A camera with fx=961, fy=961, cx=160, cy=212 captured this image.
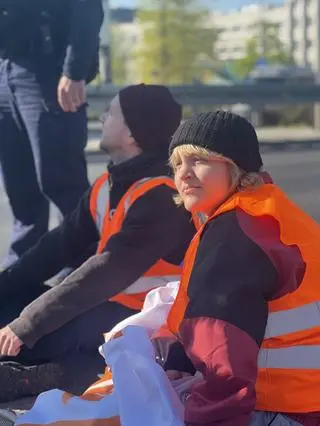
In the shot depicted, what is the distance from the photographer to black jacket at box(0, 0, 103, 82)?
4805mm

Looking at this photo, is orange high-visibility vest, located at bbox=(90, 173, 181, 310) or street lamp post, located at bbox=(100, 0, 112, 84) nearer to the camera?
orange high-visibility vest, located at bbox=(90, 173, 181, 310)

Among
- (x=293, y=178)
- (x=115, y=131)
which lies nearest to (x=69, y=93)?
(x=115, y=131)

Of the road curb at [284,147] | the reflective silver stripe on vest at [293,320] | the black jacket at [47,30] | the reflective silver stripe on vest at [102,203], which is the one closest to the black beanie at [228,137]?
the reflective silver stripe on vest at [293,320]

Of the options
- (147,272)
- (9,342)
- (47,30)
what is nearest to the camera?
(9,342)

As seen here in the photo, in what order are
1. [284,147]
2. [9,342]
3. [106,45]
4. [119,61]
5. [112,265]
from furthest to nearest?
[119,61]
[106,45]
[284,147]
[112,265]
[9,342]

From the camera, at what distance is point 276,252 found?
7.91ft

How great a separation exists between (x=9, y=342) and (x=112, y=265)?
1.50ft

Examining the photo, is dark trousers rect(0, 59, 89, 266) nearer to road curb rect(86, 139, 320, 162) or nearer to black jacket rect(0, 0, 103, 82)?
black jacket rect(0, 0, 103, 82)

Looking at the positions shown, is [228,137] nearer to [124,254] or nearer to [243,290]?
[243,290]

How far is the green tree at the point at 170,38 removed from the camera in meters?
50.8

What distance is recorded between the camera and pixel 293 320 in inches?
97.6

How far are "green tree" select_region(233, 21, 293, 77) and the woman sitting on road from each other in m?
65.4

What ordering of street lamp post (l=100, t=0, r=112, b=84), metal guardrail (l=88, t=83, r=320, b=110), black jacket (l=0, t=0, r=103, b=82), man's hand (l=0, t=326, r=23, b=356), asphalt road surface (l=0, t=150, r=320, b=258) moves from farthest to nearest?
street lamp post (l=100, t=0, r=112, b=84) → metal guardrail (l=88, t=83, r=320, b=110) → asphalt road surface (l=0, t=150, r=320, b=258) → black jacket (l=0, t=0, r=103, b=82) → man's hand (l=0, t=326, r=23, b=356)

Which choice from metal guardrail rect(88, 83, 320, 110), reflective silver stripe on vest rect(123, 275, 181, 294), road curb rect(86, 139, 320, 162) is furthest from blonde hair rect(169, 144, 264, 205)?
metal guardrail rect(88, 83, 320, 110)
